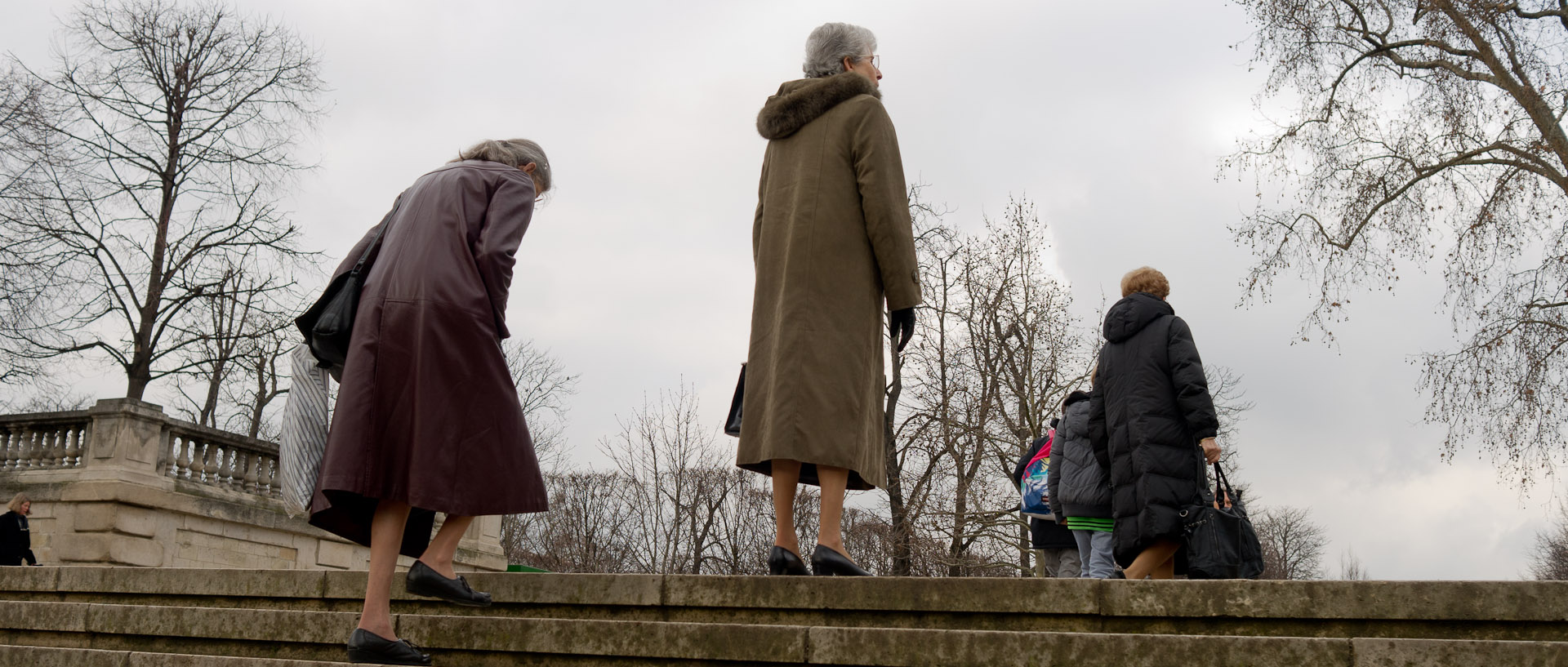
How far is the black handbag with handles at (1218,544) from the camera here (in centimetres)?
532

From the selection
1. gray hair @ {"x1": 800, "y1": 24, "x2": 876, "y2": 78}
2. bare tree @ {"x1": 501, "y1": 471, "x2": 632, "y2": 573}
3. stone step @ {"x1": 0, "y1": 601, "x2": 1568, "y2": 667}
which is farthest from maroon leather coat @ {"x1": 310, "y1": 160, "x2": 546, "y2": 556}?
bare tree @ {"x1": 501, "y1": 471, "x2": 632, "y2": 573}

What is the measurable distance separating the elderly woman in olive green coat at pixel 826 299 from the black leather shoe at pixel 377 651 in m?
1.33

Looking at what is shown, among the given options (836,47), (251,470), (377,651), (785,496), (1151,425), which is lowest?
(377,651)

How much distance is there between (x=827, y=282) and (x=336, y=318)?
68.5 inches

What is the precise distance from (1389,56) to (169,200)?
2070 cm

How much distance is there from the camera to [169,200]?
2305cm

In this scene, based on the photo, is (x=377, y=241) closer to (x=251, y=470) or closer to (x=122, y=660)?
(x=122, y=660)

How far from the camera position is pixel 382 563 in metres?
3.99

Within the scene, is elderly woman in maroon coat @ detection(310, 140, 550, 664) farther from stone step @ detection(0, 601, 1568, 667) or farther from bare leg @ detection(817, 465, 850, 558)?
bare leg @ detection(817, 465, 850, 558)

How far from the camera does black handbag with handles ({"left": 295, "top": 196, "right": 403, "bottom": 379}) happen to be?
13.7 ft

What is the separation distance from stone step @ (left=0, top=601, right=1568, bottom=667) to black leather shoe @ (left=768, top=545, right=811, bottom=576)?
30 centimetres

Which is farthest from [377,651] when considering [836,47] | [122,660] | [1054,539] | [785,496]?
[1054,539]

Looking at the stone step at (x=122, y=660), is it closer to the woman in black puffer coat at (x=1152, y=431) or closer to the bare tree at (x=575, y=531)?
the woman in black puffer coat at (x=1152, y=431)

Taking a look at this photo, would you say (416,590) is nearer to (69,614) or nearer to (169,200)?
(69,614)
